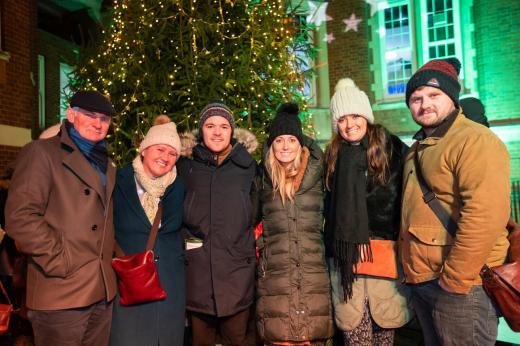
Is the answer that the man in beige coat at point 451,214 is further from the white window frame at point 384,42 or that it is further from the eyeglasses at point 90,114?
the white window frame at point 384,42

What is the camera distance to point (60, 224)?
2.73 metres

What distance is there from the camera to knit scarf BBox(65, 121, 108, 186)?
2965 mm

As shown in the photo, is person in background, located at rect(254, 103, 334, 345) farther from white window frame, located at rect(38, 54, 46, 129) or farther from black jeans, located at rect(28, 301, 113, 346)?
white window frame, located at rect(38, 54, 46, 129)

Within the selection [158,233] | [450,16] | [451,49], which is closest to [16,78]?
[158,233]

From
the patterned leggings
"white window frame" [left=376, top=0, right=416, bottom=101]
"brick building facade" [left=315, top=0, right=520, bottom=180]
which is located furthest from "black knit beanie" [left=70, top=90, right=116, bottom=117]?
"white window frame" [left=376, top=0, right=416, bottom=101]

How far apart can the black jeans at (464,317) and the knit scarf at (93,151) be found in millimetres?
2424

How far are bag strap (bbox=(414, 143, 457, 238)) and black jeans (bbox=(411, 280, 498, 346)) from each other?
35cm

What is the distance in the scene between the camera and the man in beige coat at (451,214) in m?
2.24

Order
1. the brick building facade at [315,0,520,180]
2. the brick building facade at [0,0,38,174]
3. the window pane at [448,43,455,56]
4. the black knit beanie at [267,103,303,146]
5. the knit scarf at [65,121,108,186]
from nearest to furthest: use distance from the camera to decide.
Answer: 1. the knit scarf at [65,121,108,186]
2. the black knit beanie at [267,103,303,146]
3. the brick building facade at [0,0,38,174]
4. the brick building facade at [315,0,520,180]
5. the window pane at [448,43,455,56]

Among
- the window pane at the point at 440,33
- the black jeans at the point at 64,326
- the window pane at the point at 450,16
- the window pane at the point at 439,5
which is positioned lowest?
the black jeans at the point at 64,326

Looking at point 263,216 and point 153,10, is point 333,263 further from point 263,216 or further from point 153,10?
point 153,10

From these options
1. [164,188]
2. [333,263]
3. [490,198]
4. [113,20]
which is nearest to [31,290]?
[164,188]

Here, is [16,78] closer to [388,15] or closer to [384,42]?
[384,42]

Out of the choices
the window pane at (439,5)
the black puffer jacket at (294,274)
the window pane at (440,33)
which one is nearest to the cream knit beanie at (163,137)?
the black puffer jacket at (294,274)
